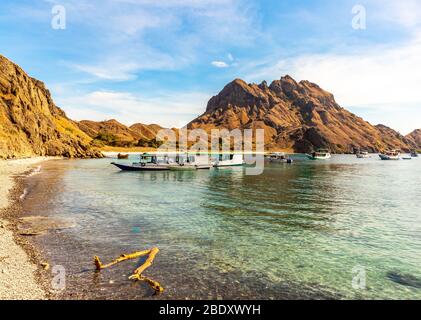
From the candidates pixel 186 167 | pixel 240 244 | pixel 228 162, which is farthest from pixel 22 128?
pixel 240 244

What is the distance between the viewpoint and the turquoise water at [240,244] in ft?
45.9

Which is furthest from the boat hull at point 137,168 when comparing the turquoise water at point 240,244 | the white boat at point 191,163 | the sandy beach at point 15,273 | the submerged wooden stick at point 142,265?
the submerged wooden stick at point 142,265

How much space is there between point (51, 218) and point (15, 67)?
129 meters

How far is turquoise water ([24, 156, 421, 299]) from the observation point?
1398cm

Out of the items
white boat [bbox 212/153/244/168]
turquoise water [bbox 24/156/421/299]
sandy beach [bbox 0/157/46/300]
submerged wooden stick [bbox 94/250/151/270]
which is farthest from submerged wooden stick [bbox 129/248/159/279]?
white boat [bbox 212/153/244/168]

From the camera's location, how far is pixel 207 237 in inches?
855

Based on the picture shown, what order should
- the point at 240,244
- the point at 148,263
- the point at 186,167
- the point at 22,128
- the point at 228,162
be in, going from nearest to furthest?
1. the point at 148,263
2. the point at 240,244
3. the point at 186,167
4. the point at 228,162
5. the point at 22,128

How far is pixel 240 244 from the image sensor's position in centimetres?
2027

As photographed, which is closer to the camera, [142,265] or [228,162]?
[142,265]

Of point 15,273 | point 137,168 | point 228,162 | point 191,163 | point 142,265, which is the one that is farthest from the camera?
point 228,162

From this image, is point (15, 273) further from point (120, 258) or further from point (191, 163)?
point (191, 163)

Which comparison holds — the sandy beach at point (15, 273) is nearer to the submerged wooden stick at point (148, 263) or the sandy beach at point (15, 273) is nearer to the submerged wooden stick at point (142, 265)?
the submerged wooden stick at point (142, 265)
